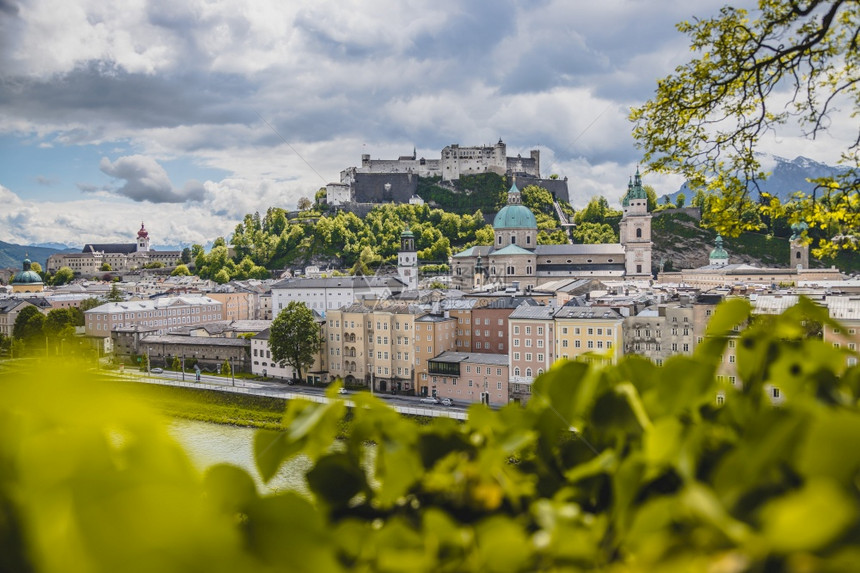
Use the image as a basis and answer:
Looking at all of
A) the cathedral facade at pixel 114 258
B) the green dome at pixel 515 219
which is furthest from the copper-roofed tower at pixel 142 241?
the green dome at pixel 515 219

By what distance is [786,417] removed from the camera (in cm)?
54

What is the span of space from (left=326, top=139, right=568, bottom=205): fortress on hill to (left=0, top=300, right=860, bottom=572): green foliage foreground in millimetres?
62649

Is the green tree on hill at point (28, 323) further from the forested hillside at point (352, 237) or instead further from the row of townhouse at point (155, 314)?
the forested hillside at point (352, 237)

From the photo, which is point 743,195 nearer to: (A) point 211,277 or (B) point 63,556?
(B) point 63,556

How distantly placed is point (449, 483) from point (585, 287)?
97.6ft

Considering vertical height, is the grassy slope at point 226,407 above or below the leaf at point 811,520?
below

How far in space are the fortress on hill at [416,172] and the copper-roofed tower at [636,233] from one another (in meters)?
17.0

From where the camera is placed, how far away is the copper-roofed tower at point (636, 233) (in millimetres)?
44469

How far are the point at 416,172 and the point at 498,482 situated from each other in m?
66.2

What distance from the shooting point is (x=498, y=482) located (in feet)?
2.05

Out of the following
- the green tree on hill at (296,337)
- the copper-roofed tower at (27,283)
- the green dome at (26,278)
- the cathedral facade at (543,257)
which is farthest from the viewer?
the green dome at (26,278)

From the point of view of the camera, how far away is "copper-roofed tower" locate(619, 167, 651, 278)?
44.5 metres

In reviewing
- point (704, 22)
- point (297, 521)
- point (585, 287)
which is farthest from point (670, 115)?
point (585, 287)

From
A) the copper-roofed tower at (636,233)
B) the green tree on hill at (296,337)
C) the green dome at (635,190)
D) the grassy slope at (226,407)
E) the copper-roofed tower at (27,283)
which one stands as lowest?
the grassy slope at (226,407)
